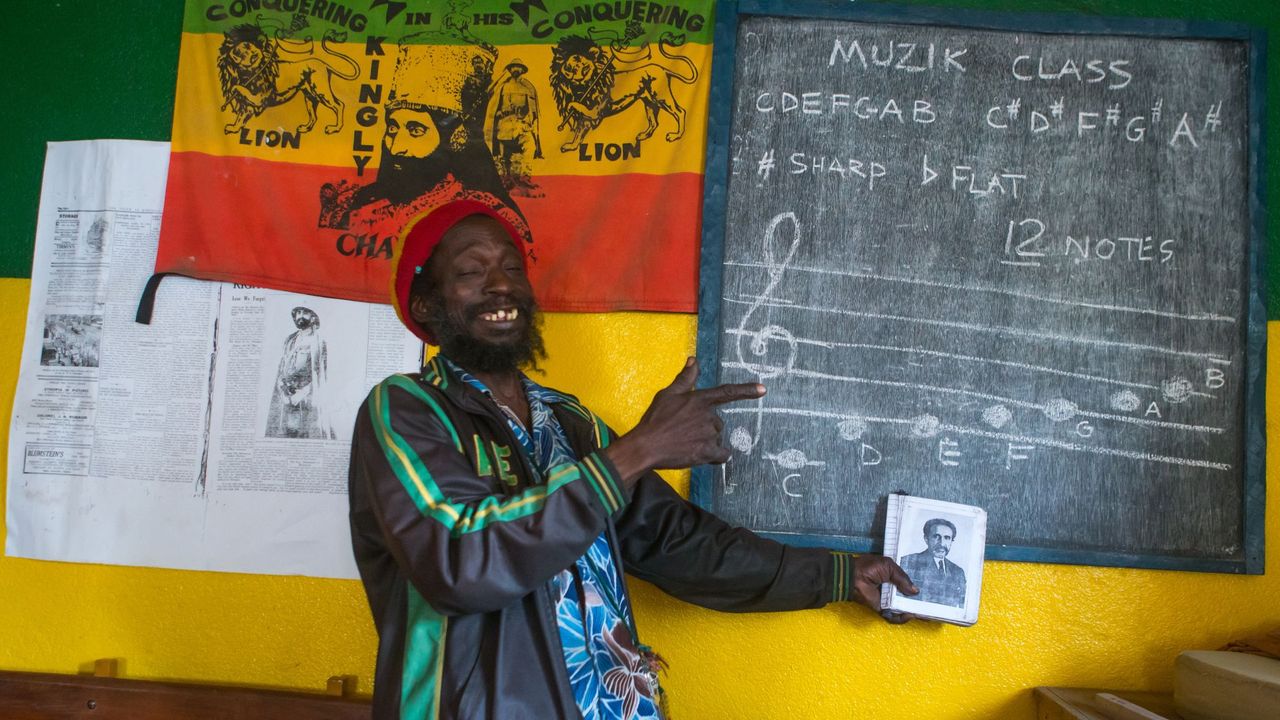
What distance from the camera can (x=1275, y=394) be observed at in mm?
2340

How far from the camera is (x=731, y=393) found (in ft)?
5.59

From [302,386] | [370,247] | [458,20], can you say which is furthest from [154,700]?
[458,20]

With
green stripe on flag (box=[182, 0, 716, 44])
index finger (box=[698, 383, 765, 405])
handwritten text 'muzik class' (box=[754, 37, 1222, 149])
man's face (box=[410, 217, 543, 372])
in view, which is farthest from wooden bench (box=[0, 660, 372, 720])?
handwritten text 'muzik class' (box=[754, 37, 1222, 149])

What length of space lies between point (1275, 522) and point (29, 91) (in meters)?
3.57

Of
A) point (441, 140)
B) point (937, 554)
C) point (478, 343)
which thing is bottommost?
point (937, 554)

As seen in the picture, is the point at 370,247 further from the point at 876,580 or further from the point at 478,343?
the point at 876,580

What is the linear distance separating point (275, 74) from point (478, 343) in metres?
1.16

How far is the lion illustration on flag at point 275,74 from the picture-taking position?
8.33ft

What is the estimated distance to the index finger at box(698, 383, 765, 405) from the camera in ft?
5.58

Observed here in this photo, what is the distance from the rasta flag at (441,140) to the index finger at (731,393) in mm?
707

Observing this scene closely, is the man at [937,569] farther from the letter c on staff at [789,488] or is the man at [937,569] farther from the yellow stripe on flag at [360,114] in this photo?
the yellow stripe on flag at [360,114]

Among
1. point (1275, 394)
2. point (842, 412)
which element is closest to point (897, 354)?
point (842, 412)

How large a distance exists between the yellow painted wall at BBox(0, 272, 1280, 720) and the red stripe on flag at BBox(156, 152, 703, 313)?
9 centimetres

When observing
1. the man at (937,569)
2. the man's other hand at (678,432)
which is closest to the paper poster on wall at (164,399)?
the man's other hand at (678,432)
